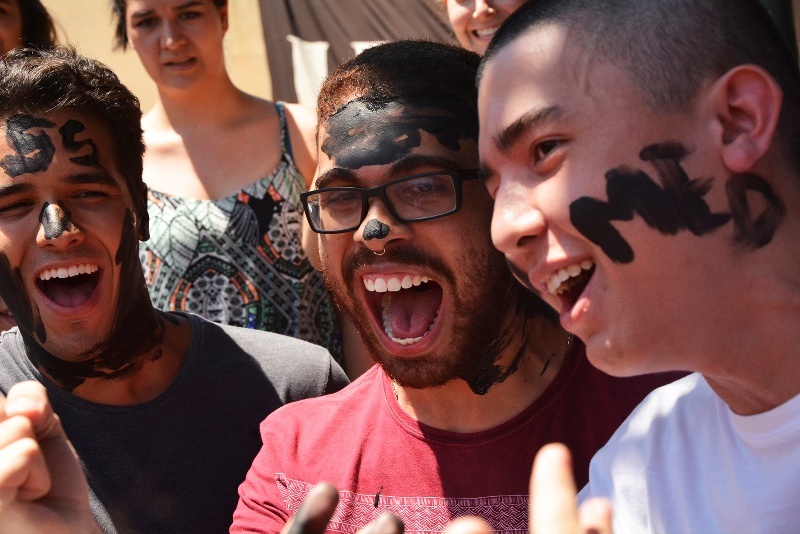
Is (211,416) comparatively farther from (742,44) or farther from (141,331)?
(742,44)

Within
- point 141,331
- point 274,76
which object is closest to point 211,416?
point 141,331

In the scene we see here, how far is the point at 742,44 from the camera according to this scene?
1958 mm

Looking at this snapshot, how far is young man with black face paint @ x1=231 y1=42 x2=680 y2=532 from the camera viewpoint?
2.54 meters

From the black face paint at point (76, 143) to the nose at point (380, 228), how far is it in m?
1.17

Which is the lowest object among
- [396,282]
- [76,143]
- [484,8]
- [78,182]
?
[396,282]

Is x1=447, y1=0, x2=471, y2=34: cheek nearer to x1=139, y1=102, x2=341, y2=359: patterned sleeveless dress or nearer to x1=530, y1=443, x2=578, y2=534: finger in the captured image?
x1=139, y1=102, x2=341, y2=359: patterned sleeveless dress

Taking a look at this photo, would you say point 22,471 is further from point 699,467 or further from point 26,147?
point 26,147

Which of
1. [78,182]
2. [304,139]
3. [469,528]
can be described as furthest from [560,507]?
[304,139]

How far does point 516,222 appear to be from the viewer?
2043 millimetres

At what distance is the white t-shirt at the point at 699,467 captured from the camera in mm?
1855

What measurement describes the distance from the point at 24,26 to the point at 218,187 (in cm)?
131

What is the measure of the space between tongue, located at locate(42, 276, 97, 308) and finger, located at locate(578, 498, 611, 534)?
2.30m

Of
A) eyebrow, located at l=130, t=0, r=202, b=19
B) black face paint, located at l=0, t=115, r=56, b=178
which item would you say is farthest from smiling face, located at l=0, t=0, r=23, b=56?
black face paint, located at l=0, t=115, r=56, b=178

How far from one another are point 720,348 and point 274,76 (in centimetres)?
483
